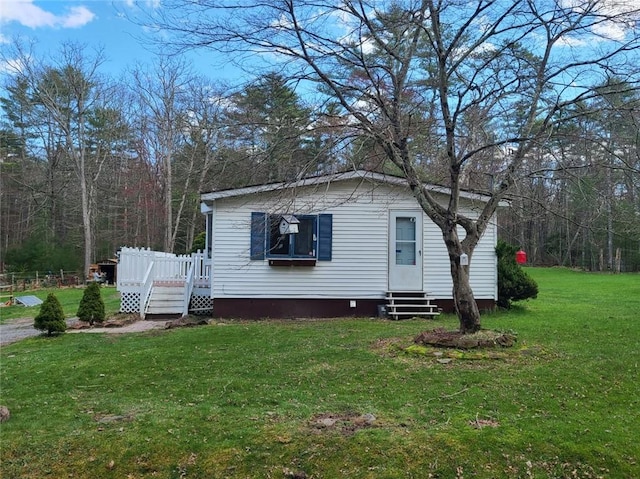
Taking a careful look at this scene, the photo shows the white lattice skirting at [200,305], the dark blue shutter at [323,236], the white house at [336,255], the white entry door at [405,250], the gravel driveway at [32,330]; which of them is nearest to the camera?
the gravel driveway at [32,330]

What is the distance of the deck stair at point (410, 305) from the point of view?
1002 centimetres

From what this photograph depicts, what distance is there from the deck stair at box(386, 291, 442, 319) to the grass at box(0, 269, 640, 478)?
3.04m

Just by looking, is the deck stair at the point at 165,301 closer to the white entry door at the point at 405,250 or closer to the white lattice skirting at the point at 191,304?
the white lattice skirting at the point at 191,304

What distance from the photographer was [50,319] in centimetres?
838

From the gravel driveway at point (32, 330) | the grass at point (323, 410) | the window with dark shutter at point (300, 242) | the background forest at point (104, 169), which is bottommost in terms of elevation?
the gravel driveway at point (32, 330)

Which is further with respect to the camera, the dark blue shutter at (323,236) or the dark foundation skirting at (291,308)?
the dark blue shutter at (323,236)

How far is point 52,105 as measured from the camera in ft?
82.8

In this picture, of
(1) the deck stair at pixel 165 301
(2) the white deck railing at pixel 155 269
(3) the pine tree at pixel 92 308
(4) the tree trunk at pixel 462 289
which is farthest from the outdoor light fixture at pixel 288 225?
(4) the tree trunk at pixel 462 289

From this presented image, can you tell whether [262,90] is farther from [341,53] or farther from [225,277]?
[225,277]

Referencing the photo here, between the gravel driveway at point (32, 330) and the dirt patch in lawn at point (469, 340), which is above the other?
the dirt patch in lawn at point (469, 340)

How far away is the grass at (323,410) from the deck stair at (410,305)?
9.99 feet

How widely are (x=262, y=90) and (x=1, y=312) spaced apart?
11.5 metres

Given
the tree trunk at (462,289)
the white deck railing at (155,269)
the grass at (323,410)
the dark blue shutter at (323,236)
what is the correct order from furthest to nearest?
1. the white deck railing at (155,269)
2. the dark blue shutter at (323,236)
3. the tree trunk at (462,289)
4. the grass at (323,410)

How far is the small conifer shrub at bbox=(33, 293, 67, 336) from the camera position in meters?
8.39
